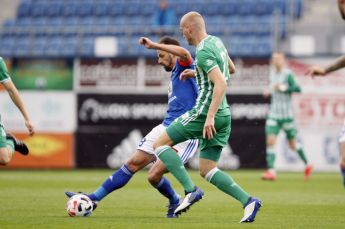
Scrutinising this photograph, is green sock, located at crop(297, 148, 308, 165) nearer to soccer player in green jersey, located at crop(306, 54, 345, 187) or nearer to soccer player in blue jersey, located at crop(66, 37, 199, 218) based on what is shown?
soccer player in blue jersey, located at crop(66, 37, 199, 218)

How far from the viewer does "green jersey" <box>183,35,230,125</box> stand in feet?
31.3

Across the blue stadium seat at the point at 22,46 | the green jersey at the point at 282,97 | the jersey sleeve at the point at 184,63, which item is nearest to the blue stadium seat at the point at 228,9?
the blue stadium seat at the point at 22,46

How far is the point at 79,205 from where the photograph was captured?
34.6 feet

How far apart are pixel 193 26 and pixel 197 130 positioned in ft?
3.66

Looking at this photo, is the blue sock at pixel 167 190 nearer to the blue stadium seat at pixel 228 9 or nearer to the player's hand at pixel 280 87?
the player's hand at pixel 280 87

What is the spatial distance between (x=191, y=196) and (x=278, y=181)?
9744 millimetres

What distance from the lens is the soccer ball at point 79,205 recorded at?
1051cm

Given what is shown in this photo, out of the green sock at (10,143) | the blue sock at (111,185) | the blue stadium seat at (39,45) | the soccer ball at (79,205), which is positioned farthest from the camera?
the blue stadium seat at (39,45)

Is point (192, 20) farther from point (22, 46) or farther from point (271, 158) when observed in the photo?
point (22, 46)

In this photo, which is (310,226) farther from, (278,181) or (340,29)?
(340,29)

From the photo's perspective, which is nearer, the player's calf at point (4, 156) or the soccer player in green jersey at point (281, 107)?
the player's calf at point (4, 156)

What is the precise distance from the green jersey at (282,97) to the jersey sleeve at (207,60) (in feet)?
34.9

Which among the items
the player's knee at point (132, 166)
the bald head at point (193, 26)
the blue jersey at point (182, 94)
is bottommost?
the player's knee at point (132, 166)

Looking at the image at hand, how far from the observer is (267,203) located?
13.1 m
